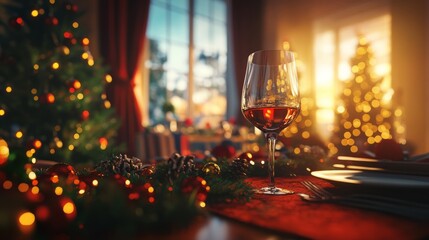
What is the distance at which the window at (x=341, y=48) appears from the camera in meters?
5.26

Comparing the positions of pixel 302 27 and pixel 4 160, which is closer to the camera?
pixel 4 160

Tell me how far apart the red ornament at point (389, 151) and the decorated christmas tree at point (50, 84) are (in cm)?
233

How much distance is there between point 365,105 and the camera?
497cm

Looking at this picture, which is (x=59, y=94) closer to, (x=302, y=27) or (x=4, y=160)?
(x=4, y=160)

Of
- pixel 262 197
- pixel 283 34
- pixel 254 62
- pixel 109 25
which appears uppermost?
pixel 283 34

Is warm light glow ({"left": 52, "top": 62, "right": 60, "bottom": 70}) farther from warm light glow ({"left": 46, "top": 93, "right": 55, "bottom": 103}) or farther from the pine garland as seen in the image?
the pine garland

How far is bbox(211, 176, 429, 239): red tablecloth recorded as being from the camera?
38 cm

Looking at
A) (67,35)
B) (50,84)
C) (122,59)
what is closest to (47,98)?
(50,84)

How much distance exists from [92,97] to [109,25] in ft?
4.42

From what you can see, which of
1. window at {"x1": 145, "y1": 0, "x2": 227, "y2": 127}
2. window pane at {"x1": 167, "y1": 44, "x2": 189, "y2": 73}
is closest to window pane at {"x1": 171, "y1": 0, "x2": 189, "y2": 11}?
window at {"x1": 145, "y1": 0, "x2": 227, "y2": 127}

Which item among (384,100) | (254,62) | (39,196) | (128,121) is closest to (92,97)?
(128,121)

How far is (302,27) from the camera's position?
6254 millimetres

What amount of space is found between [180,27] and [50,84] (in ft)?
9.18

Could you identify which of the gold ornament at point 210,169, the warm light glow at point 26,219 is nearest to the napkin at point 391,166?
the gold ornament at point 210,169
